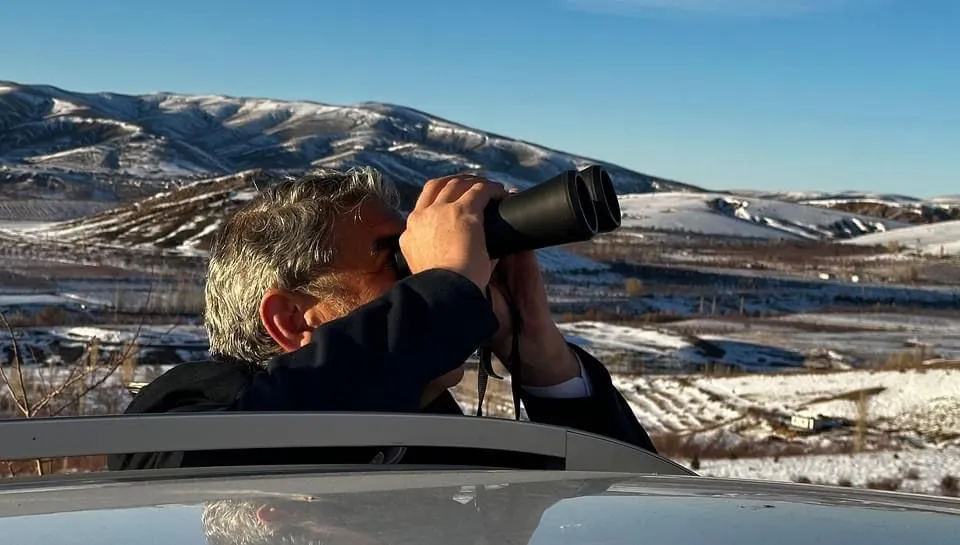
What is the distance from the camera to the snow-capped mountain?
9962cm

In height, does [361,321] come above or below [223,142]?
below

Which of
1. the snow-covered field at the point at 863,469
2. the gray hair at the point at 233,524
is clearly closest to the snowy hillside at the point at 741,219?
the snow-covered field at the point at 863,469

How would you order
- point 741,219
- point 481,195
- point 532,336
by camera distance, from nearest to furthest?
1. point 481,195
2. point 532,336
3. point 741,219

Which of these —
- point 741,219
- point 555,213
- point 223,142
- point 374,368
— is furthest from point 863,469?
point 223,142

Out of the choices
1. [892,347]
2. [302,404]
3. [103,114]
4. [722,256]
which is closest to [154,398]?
[302,404]

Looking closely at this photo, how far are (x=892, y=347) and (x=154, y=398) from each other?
2240cm

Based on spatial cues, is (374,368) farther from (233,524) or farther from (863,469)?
(863,469)

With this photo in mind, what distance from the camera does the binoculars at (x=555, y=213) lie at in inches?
53.7

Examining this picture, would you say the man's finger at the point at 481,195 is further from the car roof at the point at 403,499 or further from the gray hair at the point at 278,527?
the gray hair at the point at 278,527

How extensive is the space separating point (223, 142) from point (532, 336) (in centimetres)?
13842

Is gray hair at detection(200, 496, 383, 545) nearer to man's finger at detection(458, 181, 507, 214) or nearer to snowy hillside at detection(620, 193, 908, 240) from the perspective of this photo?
man's finger at detection(458, 181, 507, 214)

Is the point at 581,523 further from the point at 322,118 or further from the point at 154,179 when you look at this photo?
the point at 322,118

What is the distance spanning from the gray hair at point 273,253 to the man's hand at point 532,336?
0.75 feet

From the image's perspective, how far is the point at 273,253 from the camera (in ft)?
4.90
